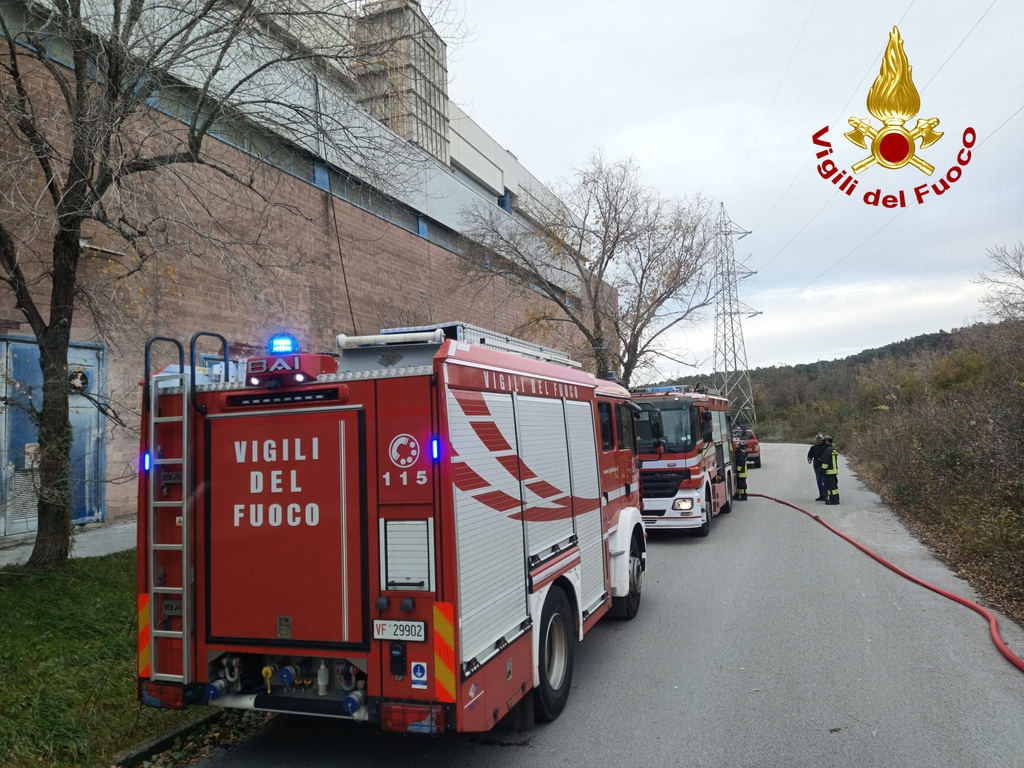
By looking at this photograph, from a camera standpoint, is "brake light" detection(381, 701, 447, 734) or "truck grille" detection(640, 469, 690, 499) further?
"truck grille" detection(640, 469, 690, 499)

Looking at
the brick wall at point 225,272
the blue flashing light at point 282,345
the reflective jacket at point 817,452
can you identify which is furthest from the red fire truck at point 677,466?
the blue flashing light at point 282,345

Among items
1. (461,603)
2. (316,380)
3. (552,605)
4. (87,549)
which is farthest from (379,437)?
(87,549)

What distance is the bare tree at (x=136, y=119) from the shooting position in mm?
7750

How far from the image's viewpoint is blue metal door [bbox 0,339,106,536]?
10961 millimetres

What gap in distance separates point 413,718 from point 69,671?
352 centimetres

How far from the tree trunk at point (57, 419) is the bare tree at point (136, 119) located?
0.02 metres

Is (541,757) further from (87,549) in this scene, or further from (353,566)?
(87,549)

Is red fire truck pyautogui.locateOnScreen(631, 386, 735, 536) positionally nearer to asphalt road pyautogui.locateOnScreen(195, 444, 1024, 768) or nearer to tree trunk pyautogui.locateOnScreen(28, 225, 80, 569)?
asphalt road pyautogui.locateOnScreen(195, 444, 1024, 768)

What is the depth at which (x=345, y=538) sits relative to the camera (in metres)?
4.17

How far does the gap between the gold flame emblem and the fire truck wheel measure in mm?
7726

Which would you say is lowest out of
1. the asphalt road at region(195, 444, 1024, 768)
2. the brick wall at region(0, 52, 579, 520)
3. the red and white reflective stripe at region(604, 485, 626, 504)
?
the asphalt road at region(195, 444, 1024, 768)

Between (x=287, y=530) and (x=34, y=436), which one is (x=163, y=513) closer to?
(x=287, y=530)

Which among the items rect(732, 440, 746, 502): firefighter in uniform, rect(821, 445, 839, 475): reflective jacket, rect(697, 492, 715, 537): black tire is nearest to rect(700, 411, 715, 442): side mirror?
rect(697, 492, 715, 537): black tire

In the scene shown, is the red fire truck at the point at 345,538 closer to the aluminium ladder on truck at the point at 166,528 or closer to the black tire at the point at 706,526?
the aluminium ladder on truck at the point at 166,528
